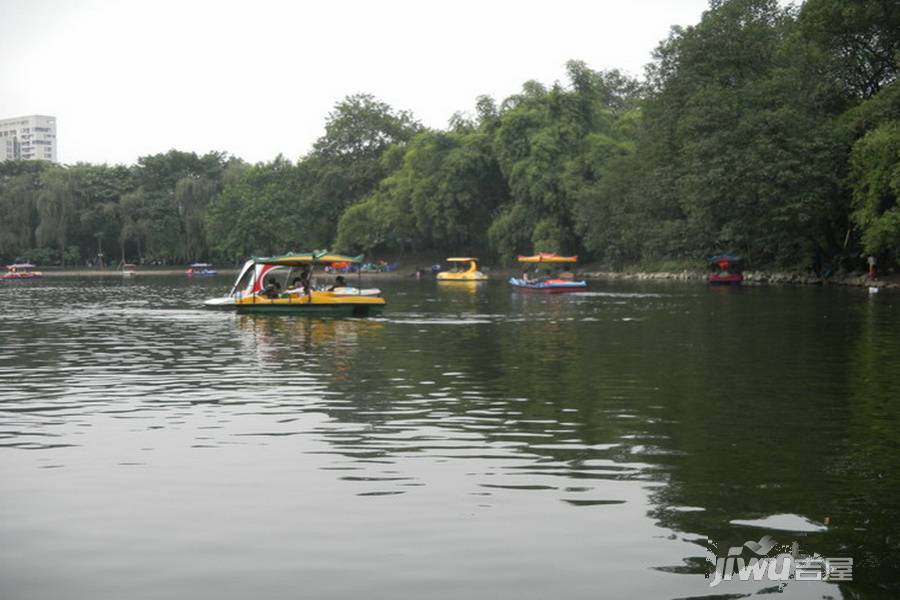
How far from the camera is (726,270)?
74.9 m

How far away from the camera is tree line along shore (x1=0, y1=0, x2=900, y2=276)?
203 feet

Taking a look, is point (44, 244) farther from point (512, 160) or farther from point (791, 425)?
point (791, 425)

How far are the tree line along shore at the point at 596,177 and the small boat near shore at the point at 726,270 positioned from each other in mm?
1472

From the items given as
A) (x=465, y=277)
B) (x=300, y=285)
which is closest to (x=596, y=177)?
(x=465, y=277)

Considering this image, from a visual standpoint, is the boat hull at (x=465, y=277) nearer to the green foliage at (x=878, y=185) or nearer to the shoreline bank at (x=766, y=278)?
the shoreline bank at (x=766, y=278)

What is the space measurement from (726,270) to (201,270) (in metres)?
70.3

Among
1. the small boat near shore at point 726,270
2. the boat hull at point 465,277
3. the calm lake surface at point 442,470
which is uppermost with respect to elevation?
the small boat near shore at point 726,270

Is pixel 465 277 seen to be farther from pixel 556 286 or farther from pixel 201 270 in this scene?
pixel 201 270

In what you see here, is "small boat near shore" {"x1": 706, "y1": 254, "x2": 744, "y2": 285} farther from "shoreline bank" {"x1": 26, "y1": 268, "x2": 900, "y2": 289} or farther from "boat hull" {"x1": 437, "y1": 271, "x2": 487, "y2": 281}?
"boat hull" {"x1": 437, "y1": 271, "x2": 487, "y2": 281}

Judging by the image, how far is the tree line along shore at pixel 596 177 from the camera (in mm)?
61812

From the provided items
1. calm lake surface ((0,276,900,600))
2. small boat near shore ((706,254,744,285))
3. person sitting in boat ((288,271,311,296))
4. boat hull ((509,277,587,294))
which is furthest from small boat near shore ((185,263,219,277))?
calm lake surface ((0,276,900,600))

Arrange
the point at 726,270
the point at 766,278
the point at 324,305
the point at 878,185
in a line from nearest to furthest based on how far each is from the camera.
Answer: the point at 324,305 → the point at 878,185 → the point at 766,278 → the point at 726,270

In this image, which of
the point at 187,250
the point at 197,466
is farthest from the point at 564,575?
the point at 187,250

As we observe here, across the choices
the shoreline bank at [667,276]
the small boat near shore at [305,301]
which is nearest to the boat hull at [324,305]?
the small boat near shore at [305,301]
